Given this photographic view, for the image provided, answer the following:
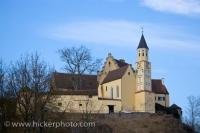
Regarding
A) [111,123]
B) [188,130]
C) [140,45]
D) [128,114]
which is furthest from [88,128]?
[140,45]

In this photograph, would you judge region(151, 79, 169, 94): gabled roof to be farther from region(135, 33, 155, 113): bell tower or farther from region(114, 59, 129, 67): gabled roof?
region(135, 33, 155, 113): bell tower

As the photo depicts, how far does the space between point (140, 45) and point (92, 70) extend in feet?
31.4

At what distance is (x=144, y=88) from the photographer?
81250mm

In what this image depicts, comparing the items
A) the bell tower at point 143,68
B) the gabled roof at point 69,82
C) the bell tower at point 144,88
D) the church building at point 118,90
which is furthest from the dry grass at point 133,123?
the gabled roof at point 69,82

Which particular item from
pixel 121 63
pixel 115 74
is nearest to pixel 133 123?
pixel 115 74

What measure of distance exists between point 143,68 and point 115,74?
548 centimetres

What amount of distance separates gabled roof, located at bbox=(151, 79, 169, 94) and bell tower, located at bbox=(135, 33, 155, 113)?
6328mm

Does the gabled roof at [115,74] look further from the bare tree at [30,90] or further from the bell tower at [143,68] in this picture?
the bare tree at [30,90]

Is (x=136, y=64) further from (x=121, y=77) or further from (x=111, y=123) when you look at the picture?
(x=111, y=123)

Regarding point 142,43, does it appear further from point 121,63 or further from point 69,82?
point 69,82

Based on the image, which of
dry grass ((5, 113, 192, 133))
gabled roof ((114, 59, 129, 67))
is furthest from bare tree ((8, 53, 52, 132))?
gabled roof ((114, 59, 129, 67))

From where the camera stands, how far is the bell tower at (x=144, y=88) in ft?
265

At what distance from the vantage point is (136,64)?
278 ft

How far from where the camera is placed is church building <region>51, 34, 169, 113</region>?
74.7 m
